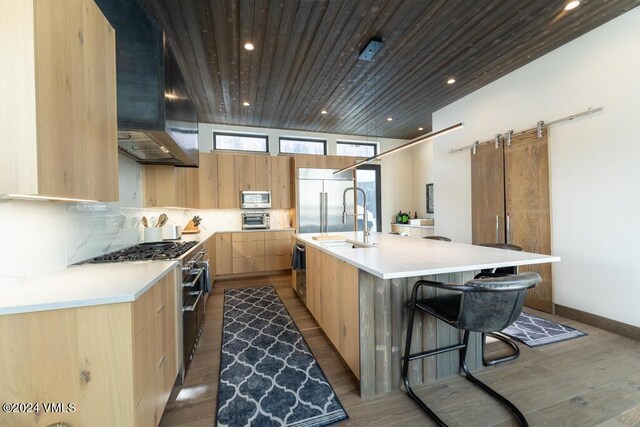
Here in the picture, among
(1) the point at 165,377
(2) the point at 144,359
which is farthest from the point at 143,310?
(1) the point at 165,377

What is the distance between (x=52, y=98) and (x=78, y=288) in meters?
0.79

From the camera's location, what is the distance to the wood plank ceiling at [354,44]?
222cm

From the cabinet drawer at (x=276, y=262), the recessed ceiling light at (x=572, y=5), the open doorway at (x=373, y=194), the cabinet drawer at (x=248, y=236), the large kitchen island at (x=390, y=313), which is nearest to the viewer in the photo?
the large kitchen island at (x=390, y=313)

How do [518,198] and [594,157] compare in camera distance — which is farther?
[518,198]

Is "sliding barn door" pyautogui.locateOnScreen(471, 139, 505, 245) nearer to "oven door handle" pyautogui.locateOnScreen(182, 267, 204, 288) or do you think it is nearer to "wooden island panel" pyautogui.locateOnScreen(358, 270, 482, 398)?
"wooden island panel" pyautogui.locateOnScreen(358, 270, 482, 398)

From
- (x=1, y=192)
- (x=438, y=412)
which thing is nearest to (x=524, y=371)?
(x=438, y=412)

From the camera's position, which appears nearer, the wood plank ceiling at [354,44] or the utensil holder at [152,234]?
the wood plank ceiling at [354,44]

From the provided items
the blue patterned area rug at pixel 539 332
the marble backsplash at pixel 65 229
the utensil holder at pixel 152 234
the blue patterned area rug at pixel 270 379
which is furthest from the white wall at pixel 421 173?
the marble backsplash at pixel 65 229

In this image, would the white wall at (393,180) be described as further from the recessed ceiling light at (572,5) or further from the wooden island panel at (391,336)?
the wooden island panel at (391,336)

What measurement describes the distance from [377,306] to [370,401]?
601mm

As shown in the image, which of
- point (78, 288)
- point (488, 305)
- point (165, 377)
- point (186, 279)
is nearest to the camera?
point (78, 288)

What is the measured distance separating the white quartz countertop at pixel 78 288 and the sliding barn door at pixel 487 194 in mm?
3975

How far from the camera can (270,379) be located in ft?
6.11

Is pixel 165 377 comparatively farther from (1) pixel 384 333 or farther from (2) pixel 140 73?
(2) pixel 140 73
